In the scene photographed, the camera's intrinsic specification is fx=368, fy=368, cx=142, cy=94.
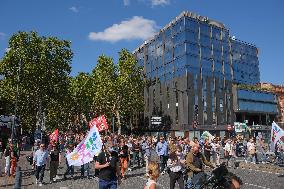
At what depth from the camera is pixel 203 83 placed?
6844 centimetres

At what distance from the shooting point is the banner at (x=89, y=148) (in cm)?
1107

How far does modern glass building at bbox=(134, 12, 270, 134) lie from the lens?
6631 centimetres

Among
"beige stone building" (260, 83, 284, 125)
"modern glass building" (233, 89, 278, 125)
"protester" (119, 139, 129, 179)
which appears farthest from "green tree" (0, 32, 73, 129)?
"beige stone building" (260, 83, 284, 125)

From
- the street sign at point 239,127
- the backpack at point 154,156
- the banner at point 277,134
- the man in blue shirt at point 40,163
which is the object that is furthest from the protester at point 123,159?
the street sign at point 239,127

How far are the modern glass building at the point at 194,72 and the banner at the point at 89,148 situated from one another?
50388 mm

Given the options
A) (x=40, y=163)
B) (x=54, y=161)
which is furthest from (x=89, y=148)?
(x=54, y=161)

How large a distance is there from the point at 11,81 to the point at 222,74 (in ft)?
147

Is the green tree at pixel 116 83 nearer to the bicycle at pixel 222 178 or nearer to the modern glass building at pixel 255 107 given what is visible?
the modern glass building at pixel 255 107

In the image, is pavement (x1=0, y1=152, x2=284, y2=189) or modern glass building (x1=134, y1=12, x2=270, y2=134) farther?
modern glass building (x1=134, y1=12, x2=270, y2=134)

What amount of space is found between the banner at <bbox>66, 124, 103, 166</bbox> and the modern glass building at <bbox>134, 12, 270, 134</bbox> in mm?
50388

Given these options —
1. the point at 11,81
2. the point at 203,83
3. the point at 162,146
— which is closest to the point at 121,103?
the point at 203,83

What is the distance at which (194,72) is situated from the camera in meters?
70.9

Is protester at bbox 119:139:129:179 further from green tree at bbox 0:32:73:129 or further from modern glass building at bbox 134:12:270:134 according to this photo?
modern glass building at bbox 134:12:270:134

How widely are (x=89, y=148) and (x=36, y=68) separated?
4180cm
